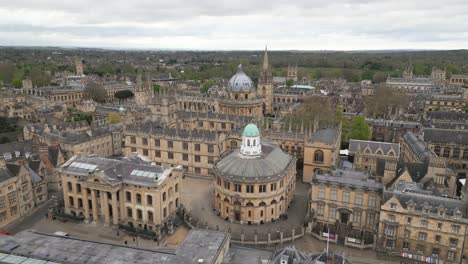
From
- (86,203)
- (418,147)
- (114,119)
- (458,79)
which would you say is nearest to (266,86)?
(114,119)

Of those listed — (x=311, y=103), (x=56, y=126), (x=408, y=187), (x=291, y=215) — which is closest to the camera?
(x=408, y=187)

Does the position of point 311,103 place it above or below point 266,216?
above

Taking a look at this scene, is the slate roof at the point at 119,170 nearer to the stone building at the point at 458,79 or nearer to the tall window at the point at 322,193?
the tall window at the point at 322,193

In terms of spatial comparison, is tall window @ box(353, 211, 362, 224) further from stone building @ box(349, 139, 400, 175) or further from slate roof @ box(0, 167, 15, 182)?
slate roof @ box(0, 167, 15, 182)

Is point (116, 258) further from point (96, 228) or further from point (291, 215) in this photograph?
point (291, 215)

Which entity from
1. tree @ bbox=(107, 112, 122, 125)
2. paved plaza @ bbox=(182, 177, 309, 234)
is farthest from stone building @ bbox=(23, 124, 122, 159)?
paved plaza @ bbox=(182, 177, 309, 234)

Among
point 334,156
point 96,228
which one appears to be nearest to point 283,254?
point 96,228
